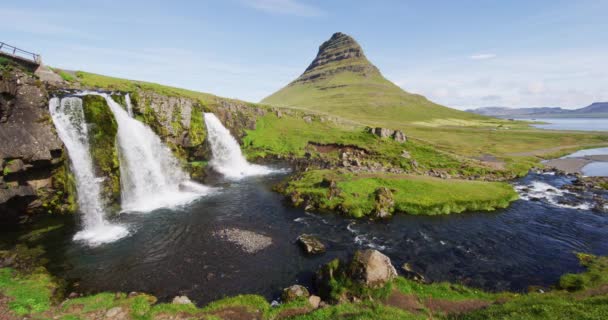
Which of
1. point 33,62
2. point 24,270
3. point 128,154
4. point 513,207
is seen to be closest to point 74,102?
point 128,154

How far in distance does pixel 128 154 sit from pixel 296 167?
35408 millimetres

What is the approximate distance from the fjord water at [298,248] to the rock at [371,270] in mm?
4692

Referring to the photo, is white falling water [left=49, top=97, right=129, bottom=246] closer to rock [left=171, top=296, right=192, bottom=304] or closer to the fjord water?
the fjord water

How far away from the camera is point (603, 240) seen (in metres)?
31.2

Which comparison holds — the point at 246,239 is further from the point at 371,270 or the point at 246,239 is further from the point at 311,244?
the point at 371,270

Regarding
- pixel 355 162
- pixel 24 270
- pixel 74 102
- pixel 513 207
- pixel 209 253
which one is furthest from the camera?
pixel 355 162

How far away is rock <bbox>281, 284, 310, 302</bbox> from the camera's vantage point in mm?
19891

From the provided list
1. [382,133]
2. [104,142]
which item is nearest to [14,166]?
[104,142]

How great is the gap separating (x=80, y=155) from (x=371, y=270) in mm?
40756

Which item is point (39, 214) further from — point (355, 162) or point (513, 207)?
point (513, 207)

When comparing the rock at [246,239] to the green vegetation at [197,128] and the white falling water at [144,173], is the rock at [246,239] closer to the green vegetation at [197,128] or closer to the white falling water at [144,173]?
the white falling water at [144,173]

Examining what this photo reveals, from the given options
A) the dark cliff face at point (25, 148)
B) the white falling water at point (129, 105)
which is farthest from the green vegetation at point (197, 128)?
the dark cliff face at point (25, 148)

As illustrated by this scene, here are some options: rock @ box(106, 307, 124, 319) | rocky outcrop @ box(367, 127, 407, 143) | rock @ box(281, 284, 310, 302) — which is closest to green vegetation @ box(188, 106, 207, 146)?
rock @ box(106, 307, 124, 319)

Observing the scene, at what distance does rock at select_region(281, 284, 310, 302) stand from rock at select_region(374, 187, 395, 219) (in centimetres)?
1942
